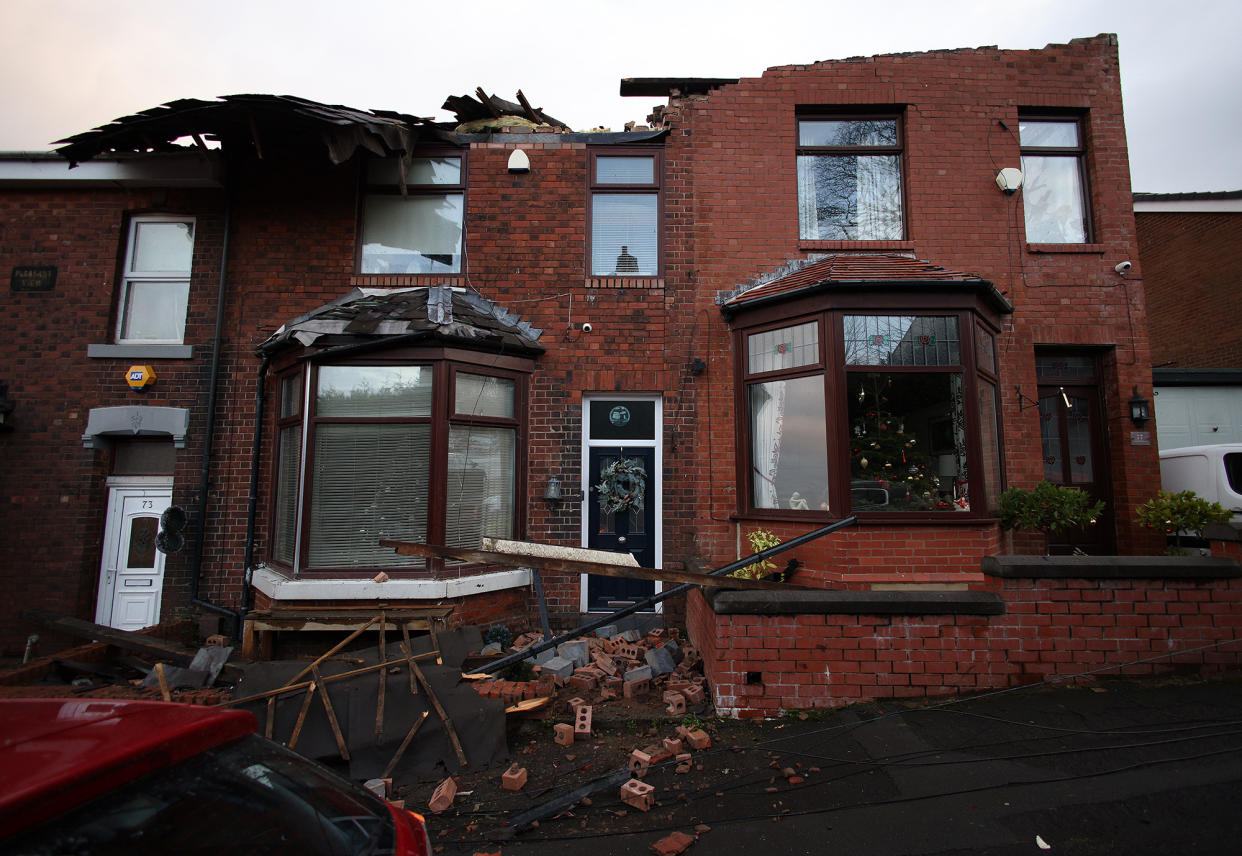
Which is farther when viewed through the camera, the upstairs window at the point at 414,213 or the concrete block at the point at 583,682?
the upstairs window at the point at 414,213

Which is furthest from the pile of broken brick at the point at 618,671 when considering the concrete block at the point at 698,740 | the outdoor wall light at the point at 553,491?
the outdoor wall light at the point at 553,491

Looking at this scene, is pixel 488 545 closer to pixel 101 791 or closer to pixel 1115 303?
pixel 101 791

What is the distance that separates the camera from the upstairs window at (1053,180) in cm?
775

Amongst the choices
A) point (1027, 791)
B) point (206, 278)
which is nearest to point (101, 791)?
point (1027, 791)

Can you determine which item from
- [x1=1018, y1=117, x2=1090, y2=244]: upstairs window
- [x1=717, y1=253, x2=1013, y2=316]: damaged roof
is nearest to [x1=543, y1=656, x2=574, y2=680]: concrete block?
[x1=717, y1=253, x2=1013, y2=316]: damaged roof

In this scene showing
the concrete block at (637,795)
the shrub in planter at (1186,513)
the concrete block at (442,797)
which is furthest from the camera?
the shrub in planter at (1186,513)

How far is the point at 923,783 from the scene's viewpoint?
3.51 metres

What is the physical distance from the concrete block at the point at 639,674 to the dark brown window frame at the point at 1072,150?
7.00m

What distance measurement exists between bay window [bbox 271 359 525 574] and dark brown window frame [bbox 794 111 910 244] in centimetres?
469

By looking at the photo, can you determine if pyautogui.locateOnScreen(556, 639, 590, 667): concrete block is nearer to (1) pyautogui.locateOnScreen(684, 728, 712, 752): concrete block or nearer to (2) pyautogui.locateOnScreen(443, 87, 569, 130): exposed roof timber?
(1) pyautogui.locateOnScreen(684, 728, 712, 752): concrete block

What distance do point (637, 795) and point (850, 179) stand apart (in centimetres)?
726

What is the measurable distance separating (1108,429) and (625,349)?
592 cm

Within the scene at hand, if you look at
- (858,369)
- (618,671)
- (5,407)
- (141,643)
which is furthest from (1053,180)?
(5,407)

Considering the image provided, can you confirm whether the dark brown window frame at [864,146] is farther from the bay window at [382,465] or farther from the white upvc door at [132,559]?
the white upvc door at [132,559]
